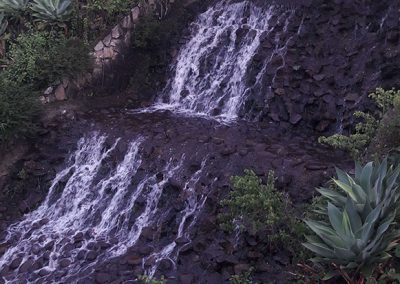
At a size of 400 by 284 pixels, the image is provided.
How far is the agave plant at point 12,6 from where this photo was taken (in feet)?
34.0

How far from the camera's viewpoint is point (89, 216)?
7.54m

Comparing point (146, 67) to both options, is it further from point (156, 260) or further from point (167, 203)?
point (156, 260)

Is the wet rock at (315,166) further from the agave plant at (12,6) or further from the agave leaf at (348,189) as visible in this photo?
the agave plant at (12,6)

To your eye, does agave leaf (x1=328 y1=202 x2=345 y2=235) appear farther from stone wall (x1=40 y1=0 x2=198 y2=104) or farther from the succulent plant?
the succulent plant

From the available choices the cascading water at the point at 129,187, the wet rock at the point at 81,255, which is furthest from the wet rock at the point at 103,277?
the wet rock at the point at 81,255

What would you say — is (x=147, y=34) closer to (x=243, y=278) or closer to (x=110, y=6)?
(x=110, y=6)

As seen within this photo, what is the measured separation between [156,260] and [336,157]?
10.2 feet

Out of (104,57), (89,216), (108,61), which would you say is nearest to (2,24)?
(104,57)

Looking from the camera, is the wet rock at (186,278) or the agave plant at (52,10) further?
the agave plant at (52,10)

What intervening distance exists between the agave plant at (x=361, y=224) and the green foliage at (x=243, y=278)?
110cm

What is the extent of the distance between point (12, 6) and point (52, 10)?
3.37ft

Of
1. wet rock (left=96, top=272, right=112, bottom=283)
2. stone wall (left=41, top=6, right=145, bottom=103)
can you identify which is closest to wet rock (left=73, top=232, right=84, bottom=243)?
wet rock (left=96, top=272, right=112, bottom=283)

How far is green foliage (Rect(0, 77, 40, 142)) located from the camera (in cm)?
841

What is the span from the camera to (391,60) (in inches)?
310
